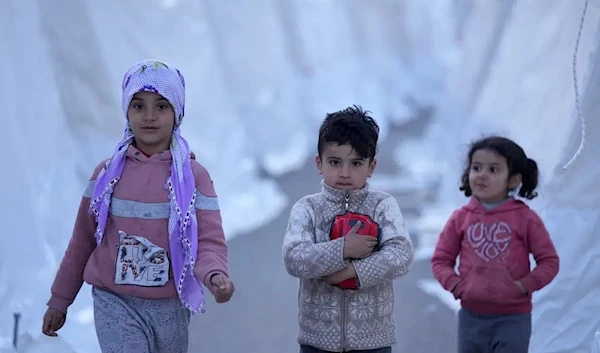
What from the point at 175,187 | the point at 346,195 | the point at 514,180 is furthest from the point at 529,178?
the point at 175,187

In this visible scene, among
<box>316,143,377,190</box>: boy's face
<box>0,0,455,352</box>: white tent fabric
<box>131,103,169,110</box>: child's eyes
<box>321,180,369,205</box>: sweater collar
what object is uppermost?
<box>0,0,455,352</box>: white tent fabric

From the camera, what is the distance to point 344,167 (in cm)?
263

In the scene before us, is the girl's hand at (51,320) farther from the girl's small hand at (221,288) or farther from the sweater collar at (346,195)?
the sweater collar at (346,195)

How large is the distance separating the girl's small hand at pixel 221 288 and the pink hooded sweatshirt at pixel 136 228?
7 centimetres

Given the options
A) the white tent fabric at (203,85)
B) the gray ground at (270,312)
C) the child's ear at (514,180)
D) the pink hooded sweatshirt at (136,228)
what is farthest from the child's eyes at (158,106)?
the gray ground at (270,312)

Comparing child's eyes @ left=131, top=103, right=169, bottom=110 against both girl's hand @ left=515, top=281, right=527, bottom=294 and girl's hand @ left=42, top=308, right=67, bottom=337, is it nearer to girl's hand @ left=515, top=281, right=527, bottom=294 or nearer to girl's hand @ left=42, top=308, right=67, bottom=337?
girl's hand @ left=42, top=308, right=67, bottom=337

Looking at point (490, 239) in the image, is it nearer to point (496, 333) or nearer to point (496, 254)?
point (496, 254)

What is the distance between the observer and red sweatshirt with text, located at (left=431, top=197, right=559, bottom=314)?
2959 mm

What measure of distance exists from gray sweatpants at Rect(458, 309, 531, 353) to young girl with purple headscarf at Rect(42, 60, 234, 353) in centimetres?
100

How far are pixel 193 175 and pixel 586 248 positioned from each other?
1767 mm

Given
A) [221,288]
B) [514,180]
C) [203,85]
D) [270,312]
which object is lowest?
[270,312]

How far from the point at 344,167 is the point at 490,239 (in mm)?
670

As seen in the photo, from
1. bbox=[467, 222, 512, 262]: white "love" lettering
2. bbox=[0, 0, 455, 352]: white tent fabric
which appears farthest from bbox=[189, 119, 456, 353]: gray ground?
bbox=[467, 222, 512, 262]: white "love" lettering

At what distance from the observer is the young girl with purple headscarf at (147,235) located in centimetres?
242
